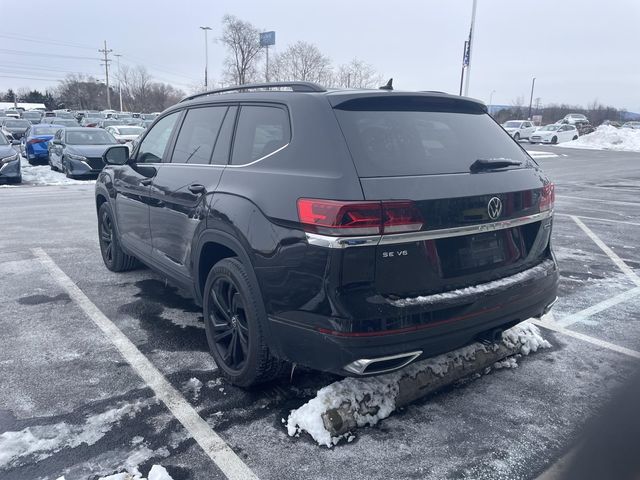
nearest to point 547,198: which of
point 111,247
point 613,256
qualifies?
point 613,256

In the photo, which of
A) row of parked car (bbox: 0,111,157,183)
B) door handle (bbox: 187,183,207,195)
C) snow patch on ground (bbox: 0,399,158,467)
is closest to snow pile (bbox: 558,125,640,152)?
row of parked car (bbox: 0,111,157,183)

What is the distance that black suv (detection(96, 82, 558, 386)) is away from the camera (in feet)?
8.45

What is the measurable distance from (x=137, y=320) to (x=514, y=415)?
3.16 metres

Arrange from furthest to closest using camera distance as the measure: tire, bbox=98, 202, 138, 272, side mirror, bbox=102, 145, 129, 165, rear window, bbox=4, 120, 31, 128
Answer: rear window, bbox=4, 120, 31, 128
tire, bbox=98, 202, 138, 272
side mirror, bbox=102, 145, 129, 165

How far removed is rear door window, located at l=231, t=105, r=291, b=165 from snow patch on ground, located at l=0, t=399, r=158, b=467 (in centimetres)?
172

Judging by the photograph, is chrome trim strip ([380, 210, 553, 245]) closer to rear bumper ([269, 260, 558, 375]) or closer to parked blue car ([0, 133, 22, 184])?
rear bumper ([269, 260, 558, 375])

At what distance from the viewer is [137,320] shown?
4648 millimetres

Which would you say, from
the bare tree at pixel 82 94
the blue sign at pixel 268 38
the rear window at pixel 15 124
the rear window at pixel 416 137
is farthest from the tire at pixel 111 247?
the bare tree at pixel 82 94

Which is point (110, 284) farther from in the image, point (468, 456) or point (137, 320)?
point (468, 456)

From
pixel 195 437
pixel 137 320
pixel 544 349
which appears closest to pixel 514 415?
pixel 544 349

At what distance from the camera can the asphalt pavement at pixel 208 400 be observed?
2721 millimetres

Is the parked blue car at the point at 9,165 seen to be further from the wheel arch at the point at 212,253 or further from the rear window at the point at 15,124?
the rear window at the point at 15,124

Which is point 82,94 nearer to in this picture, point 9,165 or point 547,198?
point 9,165

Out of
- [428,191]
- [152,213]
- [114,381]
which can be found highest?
[428,191]
